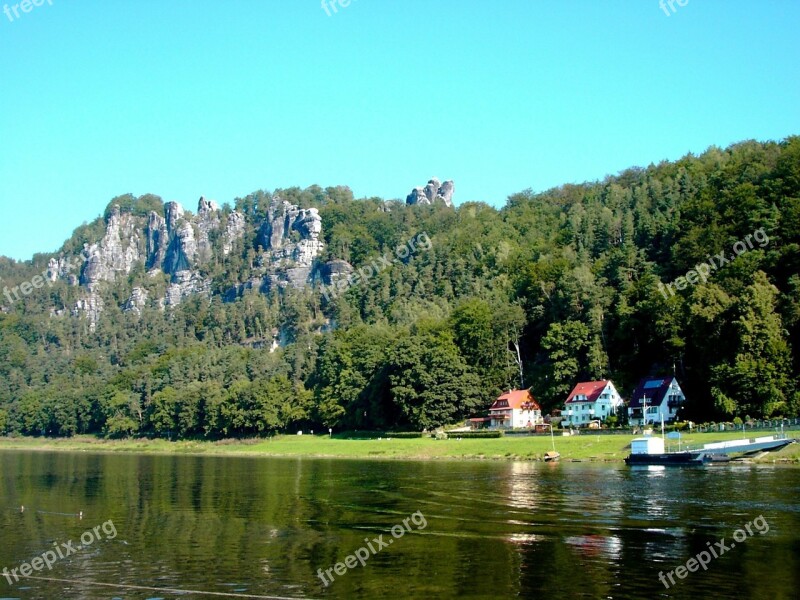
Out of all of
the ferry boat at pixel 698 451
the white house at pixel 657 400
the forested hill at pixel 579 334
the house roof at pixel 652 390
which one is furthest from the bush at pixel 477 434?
the ferry boat at pixel 698 451

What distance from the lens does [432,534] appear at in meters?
38.5

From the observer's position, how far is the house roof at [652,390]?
106m

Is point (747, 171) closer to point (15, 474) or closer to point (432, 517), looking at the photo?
point (432, 517)

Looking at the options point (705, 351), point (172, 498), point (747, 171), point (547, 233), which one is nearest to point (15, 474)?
point (172, 498)

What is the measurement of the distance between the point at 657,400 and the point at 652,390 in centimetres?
353

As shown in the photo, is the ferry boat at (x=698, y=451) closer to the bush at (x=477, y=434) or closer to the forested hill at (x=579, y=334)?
the forested hill at (x=579, y=334)

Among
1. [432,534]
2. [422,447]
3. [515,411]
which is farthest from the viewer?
[515,411]

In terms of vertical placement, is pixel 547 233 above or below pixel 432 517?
above

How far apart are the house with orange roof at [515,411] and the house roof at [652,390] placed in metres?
15.7

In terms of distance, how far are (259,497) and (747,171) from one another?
107 metres

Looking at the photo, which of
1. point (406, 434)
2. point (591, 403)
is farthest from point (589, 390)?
point (406, 434)

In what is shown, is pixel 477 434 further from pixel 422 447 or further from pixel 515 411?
pixel 515 411

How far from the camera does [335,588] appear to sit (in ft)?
92.9

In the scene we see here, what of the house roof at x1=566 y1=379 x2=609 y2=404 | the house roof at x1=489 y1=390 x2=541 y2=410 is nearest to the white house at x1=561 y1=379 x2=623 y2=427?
the house roof at x1=566 y1=379 x2=609 y2=404
